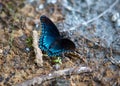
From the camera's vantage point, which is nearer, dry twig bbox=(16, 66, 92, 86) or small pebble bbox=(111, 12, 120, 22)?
dry twig bbox=(16, 66, 92, 86)

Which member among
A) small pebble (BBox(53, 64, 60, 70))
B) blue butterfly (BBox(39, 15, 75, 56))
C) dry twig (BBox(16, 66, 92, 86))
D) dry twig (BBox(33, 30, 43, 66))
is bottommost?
dry twig (BBox(16, 66, 92, 86))

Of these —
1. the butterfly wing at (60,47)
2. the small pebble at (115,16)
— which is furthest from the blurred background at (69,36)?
the butterfly wing at (60,47)

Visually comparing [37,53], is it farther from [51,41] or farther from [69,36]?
[69,36]

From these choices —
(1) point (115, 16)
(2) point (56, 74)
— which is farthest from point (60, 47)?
(1) point (115, 16)

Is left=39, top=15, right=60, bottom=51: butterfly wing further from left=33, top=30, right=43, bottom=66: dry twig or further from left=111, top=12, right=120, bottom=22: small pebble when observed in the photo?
left=111, top=12, right=120, bottom=22: small pebble

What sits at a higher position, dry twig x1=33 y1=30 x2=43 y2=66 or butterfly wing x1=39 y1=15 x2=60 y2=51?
butterfly wing x1=39 y1=15 x2=60 y2=51

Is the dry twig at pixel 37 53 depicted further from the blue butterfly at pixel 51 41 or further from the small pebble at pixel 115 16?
the small pebble at pixel 115 16

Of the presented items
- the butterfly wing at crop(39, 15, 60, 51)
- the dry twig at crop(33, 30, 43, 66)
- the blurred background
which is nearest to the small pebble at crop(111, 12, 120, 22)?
the blurred background
